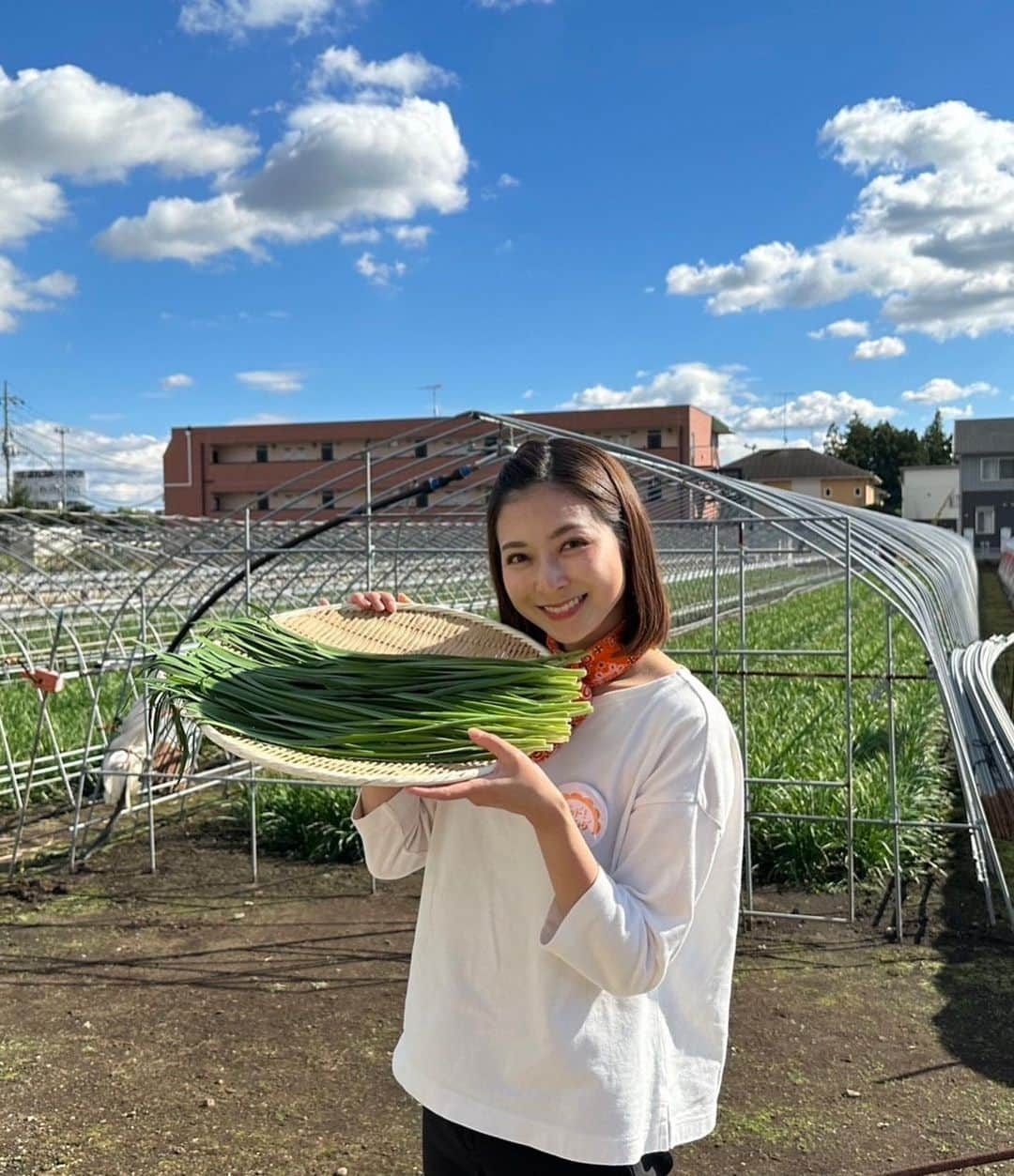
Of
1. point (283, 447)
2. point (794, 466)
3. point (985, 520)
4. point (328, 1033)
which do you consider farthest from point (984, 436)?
point (328, 1033)

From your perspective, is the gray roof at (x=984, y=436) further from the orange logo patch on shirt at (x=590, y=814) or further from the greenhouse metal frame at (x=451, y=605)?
the orange logo patch on shirt at (x=590, y=814)

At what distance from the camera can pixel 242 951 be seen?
5434 mm

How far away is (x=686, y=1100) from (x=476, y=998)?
1.08 ft

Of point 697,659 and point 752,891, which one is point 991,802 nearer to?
point 752,891

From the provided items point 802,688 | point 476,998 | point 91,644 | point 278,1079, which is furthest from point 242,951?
point 91,644

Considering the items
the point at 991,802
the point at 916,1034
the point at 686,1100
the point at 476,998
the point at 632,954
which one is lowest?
the point at 916,1034

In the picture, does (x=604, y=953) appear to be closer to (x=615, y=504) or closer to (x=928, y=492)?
(x=615, y=504)

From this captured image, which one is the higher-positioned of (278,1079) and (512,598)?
(512,598)

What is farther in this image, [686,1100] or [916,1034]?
[916,1034]

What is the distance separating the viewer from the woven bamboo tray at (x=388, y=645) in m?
1.51

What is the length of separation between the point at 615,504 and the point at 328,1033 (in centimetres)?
357

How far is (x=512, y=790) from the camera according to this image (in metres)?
1.38

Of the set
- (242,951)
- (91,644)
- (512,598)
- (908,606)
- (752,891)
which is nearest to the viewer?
(512,598)

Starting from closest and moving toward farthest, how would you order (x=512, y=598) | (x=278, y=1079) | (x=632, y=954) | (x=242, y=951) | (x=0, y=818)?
(x=632, y=954) → (x=512, y=598) → (x=278, y=1079) → (x=242, y=951) → (x=0, y=818)
